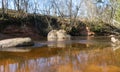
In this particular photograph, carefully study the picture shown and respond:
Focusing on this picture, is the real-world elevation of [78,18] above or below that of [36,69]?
above

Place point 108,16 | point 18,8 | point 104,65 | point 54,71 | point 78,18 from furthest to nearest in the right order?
point 108,16 < point 78,18 < point 18,8 < point 104,65 < point 54,71

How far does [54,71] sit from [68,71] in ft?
1.98

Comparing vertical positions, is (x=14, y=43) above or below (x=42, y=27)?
below

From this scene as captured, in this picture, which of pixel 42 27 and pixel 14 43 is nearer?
pixel 14 43

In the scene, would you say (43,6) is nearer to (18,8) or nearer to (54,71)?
(18,8)

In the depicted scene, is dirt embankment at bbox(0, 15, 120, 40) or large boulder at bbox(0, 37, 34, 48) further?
dirt embankment at bbox(0, 15, 120, 40)

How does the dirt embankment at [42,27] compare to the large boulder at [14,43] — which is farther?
the dirt embankment at [42,27]

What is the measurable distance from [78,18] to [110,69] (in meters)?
34.1

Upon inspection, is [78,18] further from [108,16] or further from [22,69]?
[22,69]

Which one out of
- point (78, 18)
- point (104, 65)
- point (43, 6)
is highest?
point (43, 6)

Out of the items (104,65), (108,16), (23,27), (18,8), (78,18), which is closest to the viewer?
(104,65)

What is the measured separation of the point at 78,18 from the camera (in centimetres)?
4256


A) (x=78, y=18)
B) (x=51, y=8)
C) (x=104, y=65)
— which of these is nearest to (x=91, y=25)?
(x=78, y=18)

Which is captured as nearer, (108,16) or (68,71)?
(68,71)
